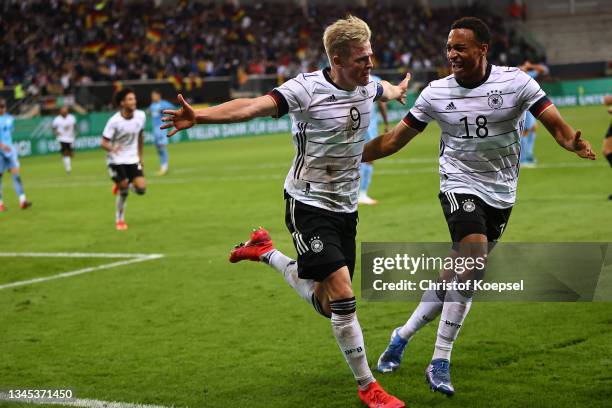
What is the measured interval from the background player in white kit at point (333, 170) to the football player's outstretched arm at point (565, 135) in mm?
1194

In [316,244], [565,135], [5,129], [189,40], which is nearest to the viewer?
[316,244]

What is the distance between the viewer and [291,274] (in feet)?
22.5

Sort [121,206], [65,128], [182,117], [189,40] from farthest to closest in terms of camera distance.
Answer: [189,40] → [65,128] → [121,206] → [182,117]

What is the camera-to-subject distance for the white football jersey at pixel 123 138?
15.9m

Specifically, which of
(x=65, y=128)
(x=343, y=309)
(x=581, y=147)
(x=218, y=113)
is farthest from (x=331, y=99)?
(x=65, y=128)

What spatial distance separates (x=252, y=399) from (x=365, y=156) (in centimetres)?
189

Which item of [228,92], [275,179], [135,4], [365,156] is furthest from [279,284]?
[135,4]

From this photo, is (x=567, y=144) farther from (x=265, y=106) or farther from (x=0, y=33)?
(x=0, y=33)

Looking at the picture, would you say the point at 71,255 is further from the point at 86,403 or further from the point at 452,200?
the point at 452,200

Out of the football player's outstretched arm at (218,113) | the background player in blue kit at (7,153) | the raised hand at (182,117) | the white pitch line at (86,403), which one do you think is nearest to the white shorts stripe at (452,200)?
the football player's outstretched arm at (218,113)

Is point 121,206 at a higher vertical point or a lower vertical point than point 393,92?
lower

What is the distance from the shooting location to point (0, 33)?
41.4m

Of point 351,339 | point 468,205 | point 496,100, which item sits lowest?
point 351,339

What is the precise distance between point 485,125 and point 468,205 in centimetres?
57
